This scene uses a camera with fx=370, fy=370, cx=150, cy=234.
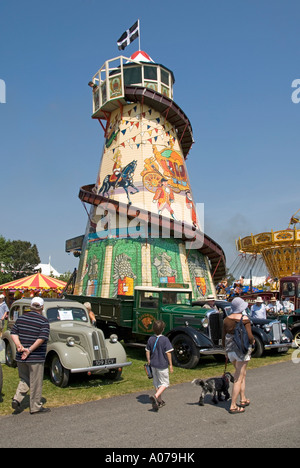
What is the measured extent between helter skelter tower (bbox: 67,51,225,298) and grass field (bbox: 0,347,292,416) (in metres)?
10.8

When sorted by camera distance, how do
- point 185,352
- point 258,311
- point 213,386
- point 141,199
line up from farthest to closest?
point 141,199 < point 258,311 < point 185,352 < point 213,386

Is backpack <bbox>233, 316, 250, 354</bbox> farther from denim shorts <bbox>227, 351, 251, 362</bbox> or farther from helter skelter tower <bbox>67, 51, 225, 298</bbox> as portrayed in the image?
helter skelter tower <bbox>67, 51, 225, 298</bbox>

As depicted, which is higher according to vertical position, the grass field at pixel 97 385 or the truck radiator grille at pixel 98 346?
the truck radiator grille at pixel 98 346

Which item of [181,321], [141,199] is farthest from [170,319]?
[141,199]

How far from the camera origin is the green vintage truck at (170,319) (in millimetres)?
10234

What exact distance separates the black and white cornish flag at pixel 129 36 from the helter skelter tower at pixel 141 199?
1.20 m

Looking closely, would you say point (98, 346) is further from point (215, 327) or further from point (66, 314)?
point (215, 327)

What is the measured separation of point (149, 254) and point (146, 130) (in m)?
8.83

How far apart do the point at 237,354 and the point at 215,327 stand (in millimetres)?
4702

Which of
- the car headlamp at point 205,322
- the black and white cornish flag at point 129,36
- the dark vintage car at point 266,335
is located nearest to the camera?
the car headlamp at point 205,322

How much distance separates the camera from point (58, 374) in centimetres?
810

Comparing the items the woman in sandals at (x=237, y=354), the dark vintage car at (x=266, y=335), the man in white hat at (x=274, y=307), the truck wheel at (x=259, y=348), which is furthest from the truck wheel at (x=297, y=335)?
the woman in sandals at (x=237, y=354)

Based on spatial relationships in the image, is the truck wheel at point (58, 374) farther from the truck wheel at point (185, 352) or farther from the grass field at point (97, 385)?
the truck wheel at point (185, 352)
